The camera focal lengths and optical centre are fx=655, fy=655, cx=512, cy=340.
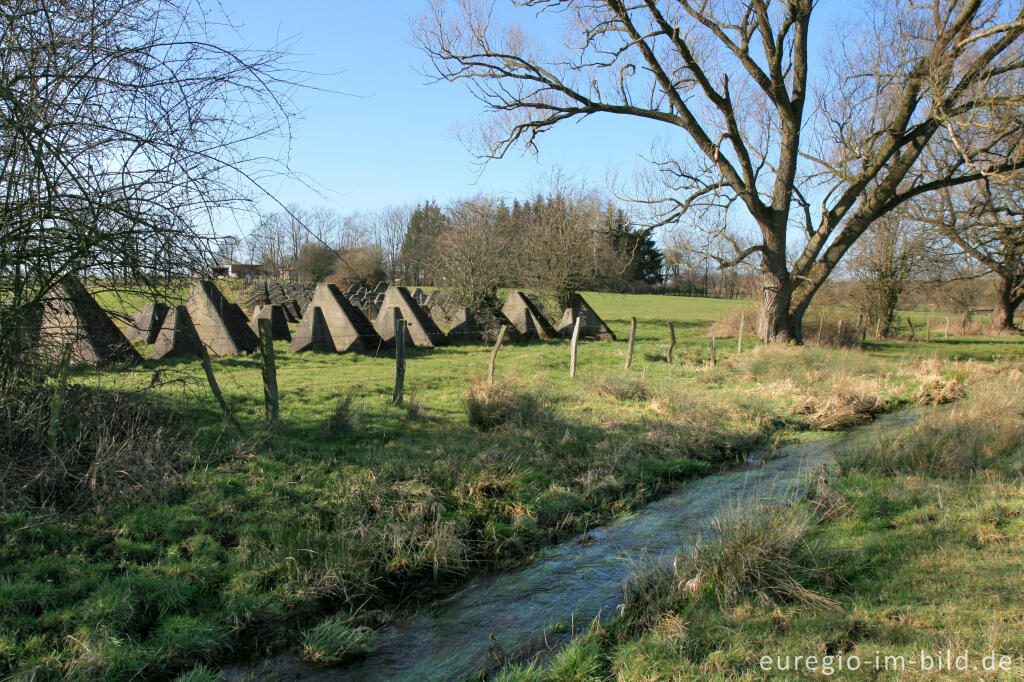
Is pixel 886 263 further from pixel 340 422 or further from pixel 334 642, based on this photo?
pixel 334 642

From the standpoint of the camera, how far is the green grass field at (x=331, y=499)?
500cm

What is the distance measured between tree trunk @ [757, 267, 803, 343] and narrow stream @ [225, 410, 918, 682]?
13.7 metres

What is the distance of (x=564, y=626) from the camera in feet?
17.4

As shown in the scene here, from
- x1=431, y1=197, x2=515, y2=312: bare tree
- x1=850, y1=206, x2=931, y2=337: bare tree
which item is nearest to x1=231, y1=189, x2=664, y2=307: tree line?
x1=431, y1=197, x2=515, y2=312: bare tree

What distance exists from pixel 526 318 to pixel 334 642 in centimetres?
1994

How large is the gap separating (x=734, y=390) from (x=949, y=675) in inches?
434

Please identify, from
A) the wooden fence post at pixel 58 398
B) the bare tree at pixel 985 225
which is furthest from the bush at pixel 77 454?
the bare tree at pixel 985 225

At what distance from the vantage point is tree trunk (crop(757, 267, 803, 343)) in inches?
822

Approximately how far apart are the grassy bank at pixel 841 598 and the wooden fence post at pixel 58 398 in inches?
204

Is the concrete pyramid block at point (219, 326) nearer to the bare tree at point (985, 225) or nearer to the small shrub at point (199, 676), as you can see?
the small shrub at point (199, 676)

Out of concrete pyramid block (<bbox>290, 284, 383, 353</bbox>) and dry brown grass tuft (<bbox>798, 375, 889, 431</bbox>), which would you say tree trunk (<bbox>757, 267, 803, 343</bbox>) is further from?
concrete pyramid block (<bbox>290, 284, 383, 353</bbox>)

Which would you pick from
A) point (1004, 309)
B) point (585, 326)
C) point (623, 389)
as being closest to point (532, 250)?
point (585, 326)

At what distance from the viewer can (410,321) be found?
20.5 m

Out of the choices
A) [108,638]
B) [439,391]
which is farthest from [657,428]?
[108,638]
